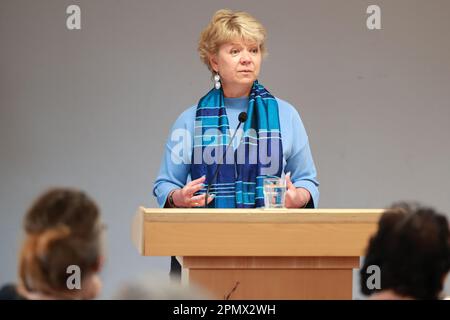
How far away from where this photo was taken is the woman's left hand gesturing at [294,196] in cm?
352

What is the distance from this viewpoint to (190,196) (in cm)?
347

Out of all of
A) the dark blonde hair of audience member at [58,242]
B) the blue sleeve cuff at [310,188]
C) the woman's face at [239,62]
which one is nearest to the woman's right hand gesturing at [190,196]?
the blue sleeve cuff at [310,188]

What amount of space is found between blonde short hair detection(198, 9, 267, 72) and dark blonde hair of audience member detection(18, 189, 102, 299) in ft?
6.67

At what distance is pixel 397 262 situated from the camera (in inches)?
78.4

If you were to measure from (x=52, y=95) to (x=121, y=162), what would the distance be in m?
0.53

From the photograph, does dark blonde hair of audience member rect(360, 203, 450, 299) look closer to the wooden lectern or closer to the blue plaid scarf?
the wooden lectern

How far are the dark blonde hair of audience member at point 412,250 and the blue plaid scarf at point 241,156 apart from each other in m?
1.65

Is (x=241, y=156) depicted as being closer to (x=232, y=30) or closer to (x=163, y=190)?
(x=163, y=190)

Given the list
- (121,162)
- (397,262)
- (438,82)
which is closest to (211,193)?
(397,262)

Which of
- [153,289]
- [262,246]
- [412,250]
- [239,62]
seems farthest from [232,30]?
[153,289]

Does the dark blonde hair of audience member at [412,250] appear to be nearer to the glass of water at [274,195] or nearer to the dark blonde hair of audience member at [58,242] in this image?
the dark blonde hair of audience member at [58,242]

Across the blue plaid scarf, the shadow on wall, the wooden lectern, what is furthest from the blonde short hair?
the shadow on wall

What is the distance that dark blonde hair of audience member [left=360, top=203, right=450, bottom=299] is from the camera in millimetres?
1972

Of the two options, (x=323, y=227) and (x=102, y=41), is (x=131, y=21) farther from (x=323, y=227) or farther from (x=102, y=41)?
(x=323, y=227)
